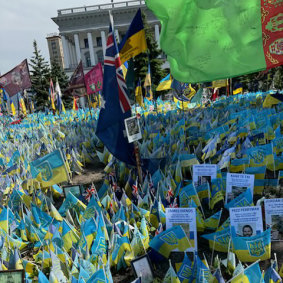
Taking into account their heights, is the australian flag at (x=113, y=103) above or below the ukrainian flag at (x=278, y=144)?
above

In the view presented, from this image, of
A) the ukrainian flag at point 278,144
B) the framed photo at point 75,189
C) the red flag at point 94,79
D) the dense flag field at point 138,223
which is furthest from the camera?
the red flag at point 94,79

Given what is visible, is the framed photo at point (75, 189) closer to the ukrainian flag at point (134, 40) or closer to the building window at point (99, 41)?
the ukrainian flag at point (134, 40)

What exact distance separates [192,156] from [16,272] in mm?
3147

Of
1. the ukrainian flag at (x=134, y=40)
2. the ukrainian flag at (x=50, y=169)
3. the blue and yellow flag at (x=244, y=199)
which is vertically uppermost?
the ukrainian flag at (x=134, y=40)

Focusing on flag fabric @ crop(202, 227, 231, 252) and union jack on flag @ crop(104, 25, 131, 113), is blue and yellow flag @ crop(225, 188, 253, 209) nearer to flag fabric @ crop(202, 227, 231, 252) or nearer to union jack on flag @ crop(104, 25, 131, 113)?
flag fabric @ crop(202, 227, 231, 252)

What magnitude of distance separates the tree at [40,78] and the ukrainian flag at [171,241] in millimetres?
32303

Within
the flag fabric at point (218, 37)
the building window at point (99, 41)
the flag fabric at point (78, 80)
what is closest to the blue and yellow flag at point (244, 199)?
the flag fabric at point (218, 37)

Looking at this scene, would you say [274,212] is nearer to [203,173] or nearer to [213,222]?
[213,222]

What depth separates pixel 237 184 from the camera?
355 cm

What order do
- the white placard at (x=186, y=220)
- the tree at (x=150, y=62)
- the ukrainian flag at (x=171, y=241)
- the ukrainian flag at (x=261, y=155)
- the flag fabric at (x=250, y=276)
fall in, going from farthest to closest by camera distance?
the tree at (x=150, y=62) < the ukrainian flag at (x=261, y=155) < the white placard at (x=186, y=220) < the ukrainian flag at (x=171, y=241) < the flag fabric at (x=250, y=276)

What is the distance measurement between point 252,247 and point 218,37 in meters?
2.50

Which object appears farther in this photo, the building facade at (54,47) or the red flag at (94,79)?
the building facade at (54,47)

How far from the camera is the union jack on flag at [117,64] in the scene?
4.21 meters

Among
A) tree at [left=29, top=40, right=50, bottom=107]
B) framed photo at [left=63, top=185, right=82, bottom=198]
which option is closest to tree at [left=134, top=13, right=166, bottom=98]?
tree at [left=29, top=40, right=50, bottom=107]
